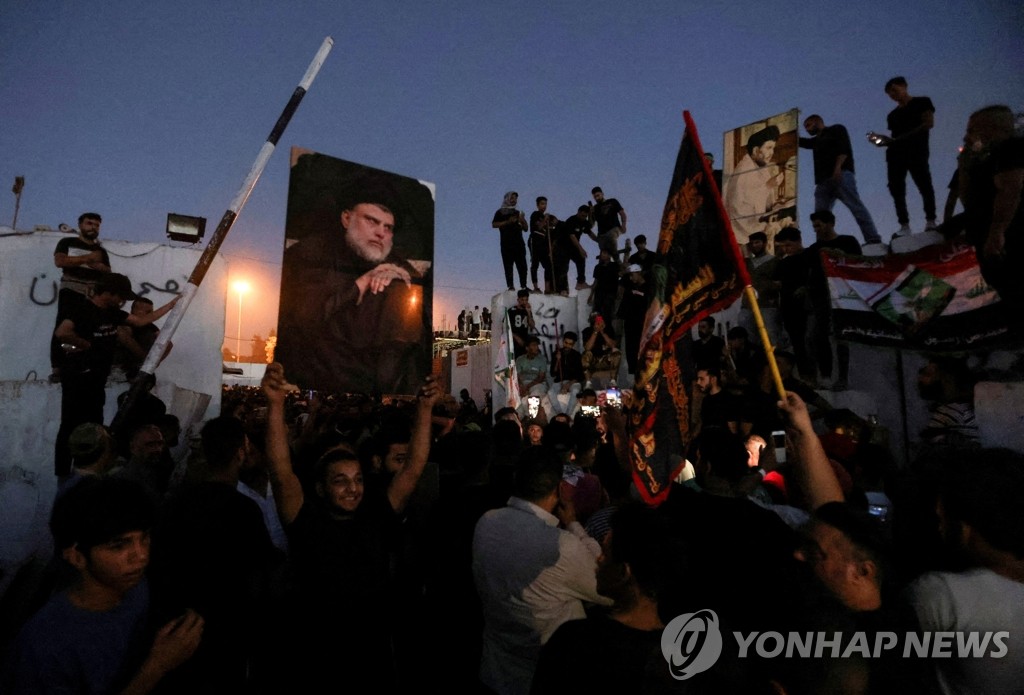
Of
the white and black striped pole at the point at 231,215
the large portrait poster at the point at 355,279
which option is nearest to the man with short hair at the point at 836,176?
the large portrait poster at the point at 355,279

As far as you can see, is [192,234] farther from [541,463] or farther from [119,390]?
[541,463]

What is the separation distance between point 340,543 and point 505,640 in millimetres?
989

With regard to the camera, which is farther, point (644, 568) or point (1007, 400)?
point (1007, 400)

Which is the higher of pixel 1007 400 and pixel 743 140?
pixel 743 140

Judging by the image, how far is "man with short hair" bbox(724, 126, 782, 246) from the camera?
39.3 ft

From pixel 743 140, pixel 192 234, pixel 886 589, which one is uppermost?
pixel 743 140

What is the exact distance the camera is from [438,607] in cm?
428

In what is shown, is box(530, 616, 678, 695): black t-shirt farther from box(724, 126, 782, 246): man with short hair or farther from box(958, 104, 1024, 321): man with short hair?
box(724, 126, 782, 246): man with short hair

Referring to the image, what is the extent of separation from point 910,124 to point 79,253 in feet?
36.9

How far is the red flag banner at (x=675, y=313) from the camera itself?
3.15m

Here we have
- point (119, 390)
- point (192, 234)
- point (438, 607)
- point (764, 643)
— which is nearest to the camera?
point (764, 643)

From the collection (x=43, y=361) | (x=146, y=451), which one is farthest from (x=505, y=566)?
(x=43, y=361)

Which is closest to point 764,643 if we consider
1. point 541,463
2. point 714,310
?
point 541,463

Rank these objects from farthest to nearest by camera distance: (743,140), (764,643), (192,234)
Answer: (743,140) < (192,234) < (764,643)
